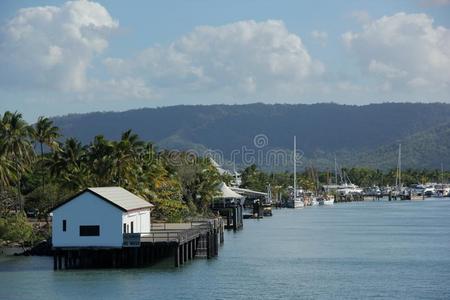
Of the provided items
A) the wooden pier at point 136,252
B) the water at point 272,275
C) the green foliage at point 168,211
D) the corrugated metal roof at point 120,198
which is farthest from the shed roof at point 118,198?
the green foliage at point 168,211

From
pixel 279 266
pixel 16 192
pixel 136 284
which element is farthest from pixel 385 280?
pixel 16 192

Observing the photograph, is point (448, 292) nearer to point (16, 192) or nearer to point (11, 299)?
point (11, 299)

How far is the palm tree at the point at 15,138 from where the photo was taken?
Answer: 9262cm

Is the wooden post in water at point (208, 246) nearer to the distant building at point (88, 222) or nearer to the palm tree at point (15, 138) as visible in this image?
the distant building at point (88, 222)

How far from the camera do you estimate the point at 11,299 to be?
54531 mm

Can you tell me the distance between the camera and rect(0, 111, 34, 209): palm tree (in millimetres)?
92625

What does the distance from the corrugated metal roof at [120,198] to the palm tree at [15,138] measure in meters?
21.9

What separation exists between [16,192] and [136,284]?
140 feet

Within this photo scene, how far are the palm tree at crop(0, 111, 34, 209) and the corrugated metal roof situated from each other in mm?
21894

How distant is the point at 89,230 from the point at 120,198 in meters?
5.04

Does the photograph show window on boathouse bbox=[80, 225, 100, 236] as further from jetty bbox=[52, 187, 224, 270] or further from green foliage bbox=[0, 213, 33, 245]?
green foliage bbox=[0, 213, 33, 245]

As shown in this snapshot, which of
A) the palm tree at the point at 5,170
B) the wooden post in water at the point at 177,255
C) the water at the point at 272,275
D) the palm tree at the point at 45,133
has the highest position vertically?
the palm tree at the point at 45,133

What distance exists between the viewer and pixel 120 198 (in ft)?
228

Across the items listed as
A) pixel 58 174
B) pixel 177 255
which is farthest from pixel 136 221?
pixel 58 174
